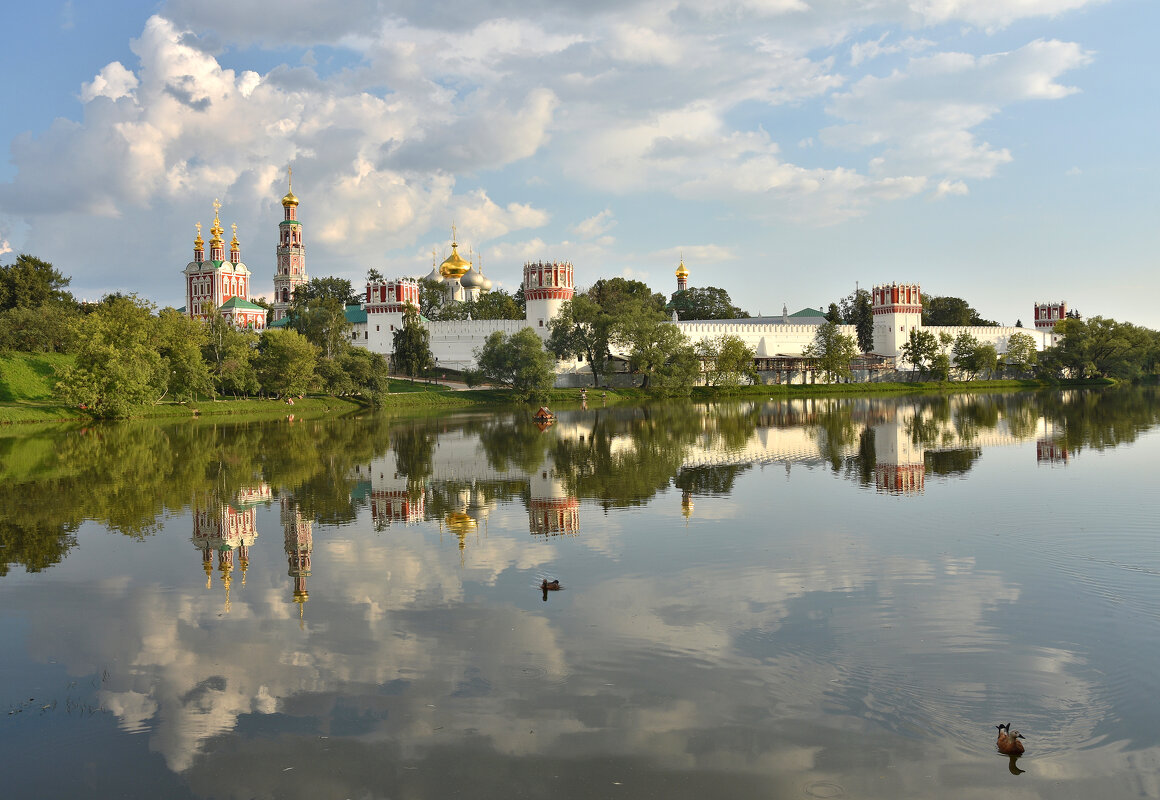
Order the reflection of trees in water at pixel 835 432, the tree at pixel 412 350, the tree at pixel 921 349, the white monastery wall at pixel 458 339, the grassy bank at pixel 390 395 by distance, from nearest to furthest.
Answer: the reflection of trees in water at pixel 835 432 → the grassy bank at pixel 390 395 → the tree at pixel 412 350 → the white monastery wall at pixel 458 339 → the tree at pixel 921 349

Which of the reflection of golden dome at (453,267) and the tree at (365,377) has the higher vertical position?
the reflection of golden dome at (453,267)

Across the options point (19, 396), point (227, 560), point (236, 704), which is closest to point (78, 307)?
point (19, 396)

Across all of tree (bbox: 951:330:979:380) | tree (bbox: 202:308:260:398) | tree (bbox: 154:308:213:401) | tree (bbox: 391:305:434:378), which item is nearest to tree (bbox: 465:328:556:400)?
tree (bbox: 391:305:434:378)

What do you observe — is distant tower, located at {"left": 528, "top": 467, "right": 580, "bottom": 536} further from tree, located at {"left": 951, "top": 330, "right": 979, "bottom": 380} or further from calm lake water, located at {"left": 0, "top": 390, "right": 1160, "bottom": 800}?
tree, located at {"left": 951, "top": 330, "right": 979, "bottom": 380}

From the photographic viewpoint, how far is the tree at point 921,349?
77.8 m

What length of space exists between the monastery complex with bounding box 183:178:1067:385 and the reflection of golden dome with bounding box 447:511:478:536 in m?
48.8

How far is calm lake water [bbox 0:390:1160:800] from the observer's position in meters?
5.77

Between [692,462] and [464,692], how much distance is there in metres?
15.2

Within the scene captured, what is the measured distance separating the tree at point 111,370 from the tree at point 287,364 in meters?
5.78

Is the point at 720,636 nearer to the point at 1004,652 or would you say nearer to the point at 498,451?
the point at 1004,652

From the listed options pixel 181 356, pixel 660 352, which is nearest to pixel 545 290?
pixel 660 352

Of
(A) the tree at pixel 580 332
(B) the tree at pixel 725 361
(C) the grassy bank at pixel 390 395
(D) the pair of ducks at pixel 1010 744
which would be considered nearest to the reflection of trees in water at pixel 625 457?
(D) the pair of ducks at pixel 1010 744

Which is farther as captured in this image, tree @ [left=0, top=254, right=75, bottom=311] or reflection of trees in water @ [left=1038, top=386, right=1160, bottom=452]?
tree @ [left=0, top=254, right=75, bottom=311]

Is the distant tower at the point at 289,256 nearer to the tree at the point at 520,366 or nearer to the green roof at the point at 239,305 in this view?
the green roof at the point at 239,305
